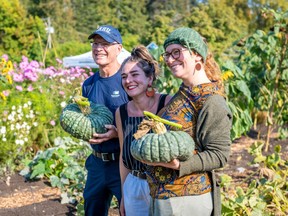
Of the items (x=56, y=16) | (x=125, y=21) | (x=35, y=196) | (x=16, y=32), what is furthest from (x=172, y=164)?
(x=125, y=21)

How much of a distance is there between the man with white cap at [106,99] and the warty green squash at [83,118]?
0.62ft

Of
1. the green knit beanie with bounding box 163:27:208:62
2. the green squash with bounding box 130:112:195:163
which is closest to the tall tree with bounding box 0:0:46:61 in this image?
the green knit beanie with bounding box 163:27:208:62

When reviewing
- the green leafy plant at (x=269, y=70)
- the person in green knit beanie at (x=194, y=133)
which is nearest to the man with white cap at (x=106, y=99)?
the person in green knit beanie at (x=194, y=133)

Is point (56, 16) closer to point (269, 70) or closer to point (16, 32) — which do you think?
point (16, 32)

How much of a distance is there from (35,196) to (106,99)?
2.41 meters

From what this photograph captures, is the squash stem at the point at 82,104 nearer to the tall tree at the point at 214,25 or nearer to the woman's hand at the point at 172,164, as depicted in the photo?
the woman's hand at the point at 172,164

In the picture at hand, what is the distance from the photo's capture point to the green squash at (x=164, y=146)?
1897mm

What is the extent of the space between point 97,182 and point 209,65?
129 cm

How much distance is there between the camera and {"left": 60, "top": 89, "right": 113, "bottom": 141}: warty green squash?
2.74 meters

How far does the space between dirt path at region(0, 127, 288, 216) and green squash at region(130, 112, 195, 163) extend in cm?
244

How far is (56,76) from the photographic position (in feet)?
25.3

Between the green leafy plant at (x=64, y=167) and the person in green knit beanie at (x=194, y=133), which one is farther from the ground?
the person in green knit beanie at (x=194, y=133)

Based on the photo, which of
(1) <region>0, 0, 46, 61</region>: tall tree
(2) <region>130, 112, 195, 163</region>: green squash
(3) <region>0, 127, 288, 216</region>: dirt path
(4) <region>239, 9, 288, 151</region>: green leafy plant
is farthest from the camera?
(1) <region>0, 0, 46, 61</region>: tall tree

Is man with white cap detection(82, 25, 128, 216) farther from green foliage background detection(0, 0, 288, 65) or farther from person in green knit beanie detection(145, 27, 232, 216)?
green foliage background detection(0, 0, 288, 65)
